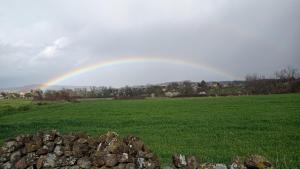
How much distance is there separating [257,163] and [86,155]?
3856 millimetres

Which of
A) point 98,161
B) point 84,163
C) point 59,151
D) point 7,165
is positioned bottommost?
point 7,165

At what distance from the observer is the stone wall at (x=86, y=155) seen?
8.10 meters

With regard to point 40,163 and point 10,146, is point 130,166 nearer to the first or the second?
point 40,163

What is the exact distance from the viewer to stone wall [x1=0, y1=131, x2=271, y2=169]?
810 cm

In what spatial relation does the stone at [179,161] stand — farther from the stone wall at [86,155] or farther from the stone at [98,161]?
the stone at [98,161]

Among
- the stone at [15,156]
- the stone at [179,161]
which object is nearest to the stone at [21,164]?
the stone at [15,156]

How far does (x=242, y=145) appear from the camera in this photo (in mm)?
16828

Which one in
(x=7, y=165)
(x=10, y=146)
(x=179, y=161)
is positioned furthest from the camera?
(x=10, y=146)

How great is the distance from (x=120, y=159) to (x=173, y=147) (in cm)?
906

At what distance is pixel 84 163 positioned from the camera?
8.69m

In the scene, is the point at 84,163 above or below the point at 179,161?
below

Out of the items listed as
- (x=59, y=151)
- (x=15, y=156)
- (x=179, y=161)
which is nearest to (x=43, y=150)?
(x=59, y=151)

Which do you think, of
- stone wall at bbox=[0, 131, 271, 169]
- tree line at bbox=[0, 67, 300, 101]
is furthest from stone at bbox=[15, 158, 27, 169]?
tree line at bbox=[0, 67, 300, 101]

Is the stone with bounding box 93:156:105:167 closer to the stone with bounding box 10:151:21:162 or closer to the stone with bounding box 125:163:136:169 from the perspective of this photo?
the stone with bounding box 125:163:136:169
